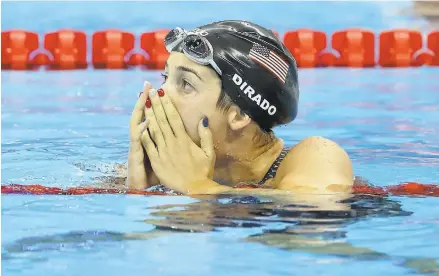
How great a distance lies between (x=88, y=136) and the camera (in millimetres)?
6273

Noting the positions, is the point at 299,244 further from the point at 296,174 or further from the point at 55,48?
the point at 55,48

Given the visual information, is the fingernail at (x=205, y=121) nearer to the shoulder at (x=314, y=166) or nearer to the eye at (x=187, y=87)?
the eye at (x=187, y=87)

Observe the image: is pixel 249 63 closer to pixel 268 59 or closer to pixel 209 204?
pixel 268 59

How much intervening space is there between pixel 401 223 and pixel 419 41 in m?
7.00

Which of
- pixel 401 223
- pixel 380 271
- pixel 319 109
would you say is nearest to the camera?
pixel 380 271

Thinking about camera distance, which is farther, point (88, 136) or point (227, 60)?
point (88, 136)

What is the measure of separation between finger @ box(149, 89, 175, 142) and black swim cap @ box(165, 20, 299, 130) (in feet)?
0.68

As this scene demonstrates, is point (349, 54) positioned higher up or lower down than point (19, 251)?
higher up

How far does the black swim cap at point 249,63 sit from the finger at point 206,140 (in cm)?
17

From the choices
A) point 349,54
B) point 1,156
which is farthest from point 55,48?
point 1,156

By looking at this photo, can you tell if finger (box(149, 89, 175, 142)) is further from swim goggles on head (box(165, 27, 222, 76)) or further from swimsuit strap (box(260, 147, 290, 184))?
swimsuit strap (box(260, 147, 290, 184))

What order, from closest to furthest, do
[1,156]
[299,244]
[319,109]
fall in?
[299,244]
[1,156]
[319,109]

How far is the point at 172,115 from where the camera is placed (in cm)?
361

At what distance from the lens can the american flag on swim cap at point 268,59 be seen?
371 cm
